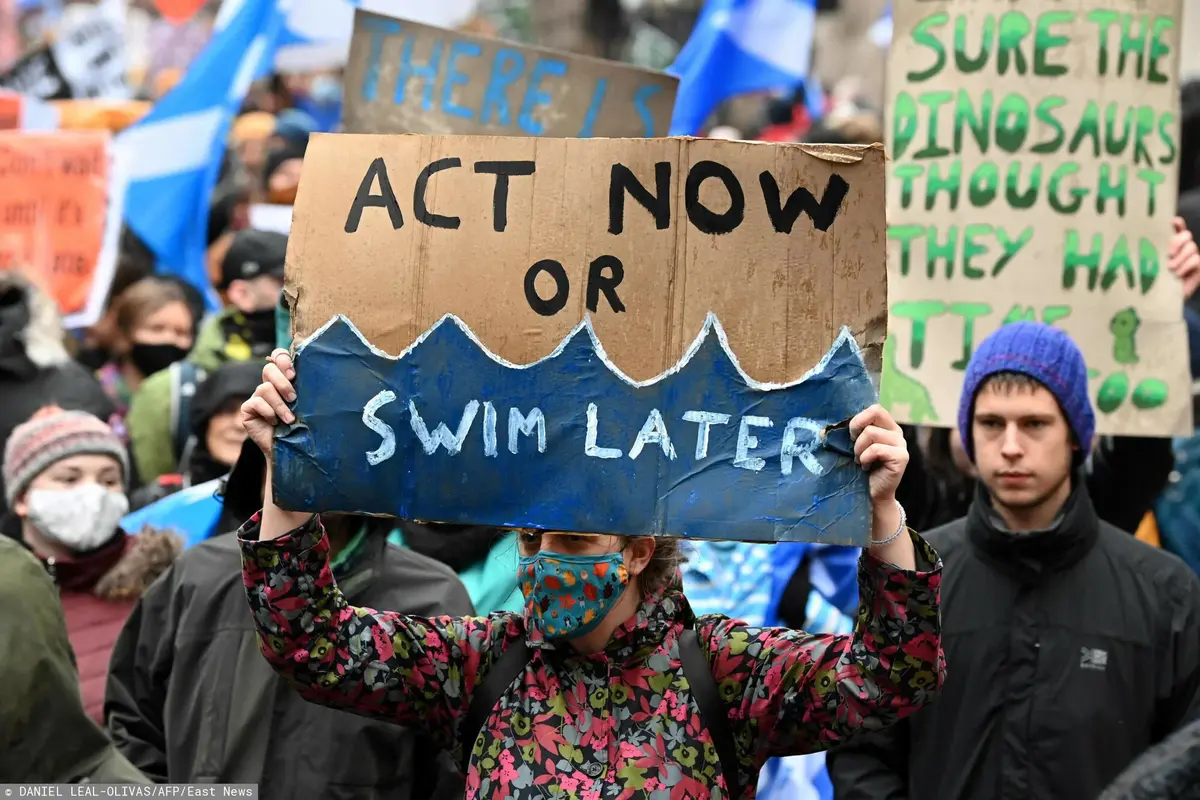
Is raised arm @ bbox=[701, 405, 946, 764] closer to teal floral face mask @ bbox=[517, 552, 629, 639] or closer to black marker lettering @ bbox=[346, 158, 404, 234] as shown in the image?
teal floral face mask @ bbox=[517, 552, 629, 639]

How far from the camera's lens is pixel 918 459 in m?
5.01

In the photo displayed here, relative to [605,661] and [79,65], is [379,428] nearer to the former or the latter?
[605,661]

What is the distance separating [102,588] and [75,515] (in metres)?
0.25

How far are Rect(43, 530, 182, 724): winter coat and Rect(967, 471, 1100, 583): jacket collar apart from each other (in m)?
2.16

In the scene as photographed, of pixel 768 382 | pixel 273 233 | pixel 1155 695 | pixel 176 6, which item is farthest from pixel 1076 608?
pixel 176 6

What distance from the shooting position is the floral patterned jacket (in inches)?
108

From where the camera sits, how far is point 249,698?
11.5 ft

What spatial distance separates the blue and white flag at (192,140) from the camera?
24.5 feet

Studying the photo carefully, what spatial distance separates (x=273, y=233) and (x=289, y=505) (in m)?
3.93

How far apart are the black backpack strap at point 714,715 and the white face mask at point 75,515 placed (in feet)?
7.76

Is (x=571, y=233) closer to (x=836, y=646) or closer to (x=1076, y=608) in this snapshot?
(x=836, y=646)

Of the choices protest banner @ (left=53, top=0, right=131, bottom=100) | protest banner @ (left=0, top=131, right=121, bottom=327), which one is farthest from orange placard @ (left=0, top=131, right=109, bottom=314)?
protest banner @ (left=53, top=0, right=131, bottom=100)

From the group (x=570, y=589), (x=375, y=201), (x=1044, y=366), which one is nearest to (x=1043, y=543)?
(x=1044, y=366)

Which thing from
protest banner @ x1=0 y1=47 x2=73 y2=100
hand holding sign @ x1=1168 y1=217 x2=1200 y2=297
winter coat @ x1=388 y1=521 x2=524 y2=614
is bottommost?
winter coat @ x1=388 y1=521 x2=524 y2=614
